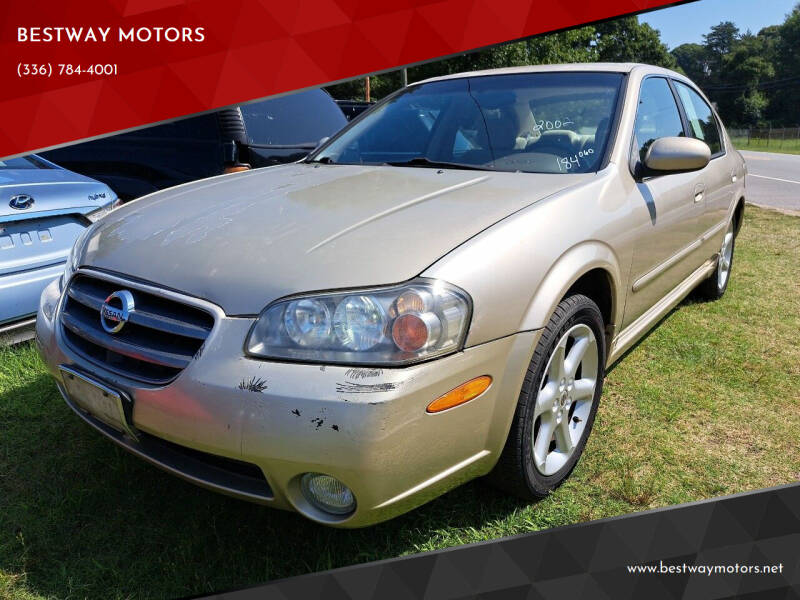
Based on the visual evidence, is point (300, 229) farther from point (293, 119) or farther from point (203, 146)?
point (293, 119)

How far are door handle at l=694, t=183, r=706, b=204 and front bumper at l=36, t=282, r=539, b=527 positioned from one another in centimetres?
198

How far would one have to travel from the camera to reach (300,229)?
6.34ft

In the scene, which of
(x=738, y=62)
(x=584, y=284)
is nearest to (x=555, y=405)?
(x=584, y=284)

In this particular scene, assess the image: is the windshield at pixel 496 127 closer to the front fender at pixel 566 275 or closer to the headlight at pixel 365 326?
the front fender at pixel 566 275

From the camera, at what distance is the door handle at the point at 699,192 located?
128 inches

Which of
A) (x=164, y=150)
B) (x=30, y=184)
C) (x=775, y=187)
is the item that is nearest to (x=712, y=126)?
(x=164, y=150)

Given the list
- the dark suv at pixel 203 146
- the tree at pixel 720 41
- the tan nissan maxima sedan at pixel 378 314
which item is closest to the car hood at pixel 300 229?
the tan nissan maxima sedan at pixel 378 314

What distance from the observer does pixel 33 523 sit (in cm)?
210

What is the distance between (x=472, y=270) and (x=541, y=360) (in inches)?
16.2

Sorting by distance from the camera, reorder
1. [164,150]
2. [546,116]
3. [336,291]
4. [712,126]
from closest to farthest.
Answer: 1. [336,291]
2. [546,116]
3. [712,126]
4. [164,150]

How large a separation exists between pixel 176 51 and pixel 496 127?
120 inches

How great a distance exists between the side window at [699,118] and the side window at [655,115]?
0.87ft

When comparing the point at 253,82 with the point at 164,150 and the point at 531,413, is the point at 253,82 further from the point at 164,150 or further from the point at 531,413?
the point at 531,413

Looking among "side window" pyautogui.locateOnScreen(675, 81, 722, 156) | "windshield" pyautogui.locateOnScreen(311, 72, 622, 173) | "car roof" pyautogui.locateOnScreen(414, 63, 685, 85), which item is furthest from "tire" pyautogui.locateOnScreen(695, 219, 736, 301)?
"windshield" pyautogui.locateOnScreen(311, 72, 622, 173)
